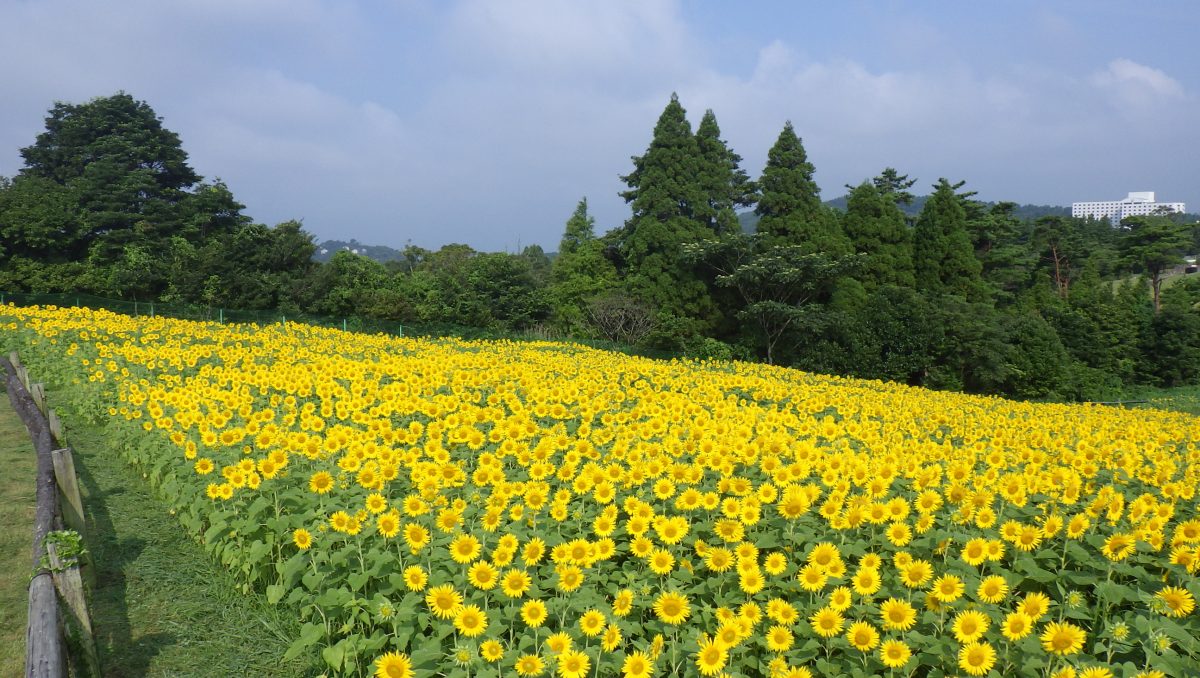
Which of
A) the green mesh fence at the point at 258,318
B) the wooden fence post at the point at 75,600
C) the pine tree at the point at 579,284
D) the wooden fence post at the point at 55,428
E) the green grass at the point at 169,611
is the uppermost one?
the pine tree at the point at 579,284

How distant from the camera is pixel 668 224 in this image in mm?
27094

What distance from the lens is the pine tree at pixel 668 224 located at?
26000mm

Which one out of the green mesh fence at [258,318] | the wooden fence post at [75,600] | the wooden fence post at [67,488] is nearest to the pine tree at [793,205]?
the green mesh fence at [258,318]

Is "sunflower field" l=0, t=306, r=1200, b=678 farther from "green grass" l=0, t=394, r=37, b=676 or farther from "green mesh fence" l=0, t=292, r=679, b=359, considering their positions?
"green mesh fence" l=0, t=292, r=679, b=359

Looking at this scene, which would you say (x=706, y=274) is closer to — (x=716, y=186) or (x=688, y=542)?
(x=716, y=186)

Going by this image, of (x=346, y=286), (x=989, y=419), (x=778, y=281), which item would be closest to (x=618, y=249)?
(x=778, y=281)

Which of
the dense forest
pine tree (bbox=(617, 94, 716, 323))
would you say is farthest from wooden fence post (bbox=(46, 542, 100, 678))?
pine tree (bbox=(617, 94, 716, 323))

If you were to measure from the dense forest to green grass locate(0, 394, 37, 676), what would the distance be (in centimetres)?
1970

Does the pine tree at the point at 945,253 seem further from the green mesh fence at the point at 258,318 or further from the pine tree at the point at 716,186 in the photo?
the green mesh fence at the point at 258,318

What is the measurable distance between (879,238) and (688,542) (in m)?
24.9

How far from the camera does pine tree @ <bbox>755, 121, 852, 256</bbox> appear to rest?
25047 millimetres

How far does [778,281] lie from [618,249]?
9367 millimetres

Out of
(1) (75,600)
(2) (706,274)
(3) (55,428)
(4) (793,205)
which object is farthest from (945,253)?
(1) (75,600)

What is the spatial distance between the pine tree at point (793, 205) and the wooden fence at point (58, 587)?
2291cm
